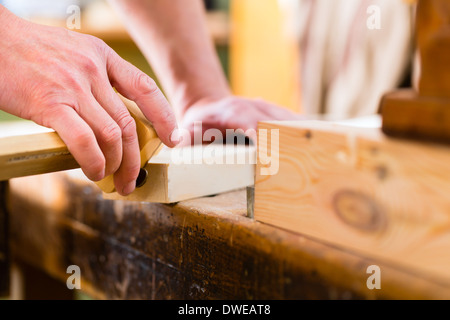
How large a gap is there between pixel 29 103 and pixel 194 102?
0.57 m

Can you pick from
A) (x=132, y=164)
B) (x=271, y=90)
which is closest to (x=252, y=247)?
(x=132, y=164)

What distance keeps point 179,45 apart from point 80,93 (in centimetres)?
61

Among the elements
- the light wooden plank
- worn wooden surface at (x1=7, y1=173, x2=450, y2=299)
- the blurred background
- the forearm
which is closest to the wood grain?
worn wooden surface at (x1=7, y1=173, x2=450, y2=299)

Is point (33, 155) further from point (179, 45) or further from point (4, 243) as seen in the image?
point (179, 45)

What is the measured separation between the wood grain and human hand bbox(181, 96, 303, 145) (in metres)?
0.29

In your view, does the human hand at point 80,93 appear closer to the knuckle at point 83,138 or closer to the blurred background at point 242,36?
the knuckle at point 83,138

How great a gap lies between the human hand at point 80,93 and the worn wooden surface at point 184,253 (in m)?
0.13

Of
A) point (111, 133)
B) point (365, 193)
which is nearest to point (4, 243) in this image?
point (111, 133)

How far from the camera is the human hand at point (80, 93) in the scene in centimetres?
57

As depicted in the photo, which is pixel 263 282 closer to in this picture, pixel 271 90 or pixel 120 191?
pixel 120 191

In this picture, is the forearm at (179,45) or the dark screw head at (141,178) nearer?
the dark screw head at (141,178)

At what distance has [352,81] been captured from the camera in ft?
7.30

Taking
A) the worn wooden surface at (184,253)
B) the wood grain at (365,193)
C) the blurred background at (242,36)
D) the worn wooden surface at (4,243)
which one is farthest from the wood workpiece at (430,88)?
the blurred background at (242,36)

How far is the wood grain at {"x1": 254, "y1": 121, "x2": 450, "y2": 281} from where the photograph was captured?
466mm
